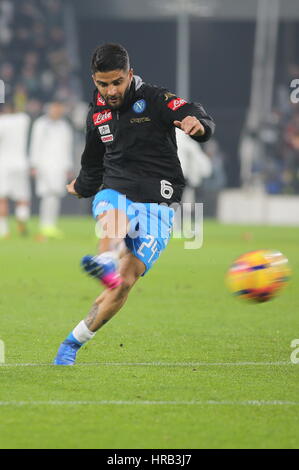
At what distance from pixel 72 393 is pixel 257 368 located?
1.55m

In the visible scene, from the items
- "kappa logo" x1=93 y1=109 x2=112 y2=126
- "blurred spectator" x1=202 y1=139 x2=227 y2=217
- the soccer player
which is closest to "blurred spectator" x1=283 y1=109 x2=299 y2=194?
"blurred spectator" x1=202 y1=139 x2=227 y2=217

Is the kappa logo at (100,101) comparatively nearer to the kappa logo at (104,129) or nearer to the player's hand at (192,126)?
the kappa logo at (104,129)

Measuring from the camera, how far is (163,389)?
6.76 meters

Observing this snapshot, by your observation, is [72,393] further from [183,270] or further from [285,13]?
[285,13]

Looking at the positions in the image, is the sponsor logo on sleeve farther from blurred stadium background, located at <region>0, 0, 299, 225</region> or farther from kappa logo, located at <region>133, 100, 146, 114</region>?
blurred stadium background, located at <region>0, 0, 299, 225</region>

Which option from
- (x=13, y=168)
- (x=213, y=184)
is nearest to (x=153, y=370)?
(x=13, y=168)

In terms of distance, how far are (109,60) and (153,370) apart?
2079 mm

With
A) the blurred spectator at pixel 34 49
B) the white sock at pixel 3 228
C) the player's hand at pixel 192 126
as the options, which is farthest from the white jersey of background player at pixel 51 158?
the player's hand at pixel 192 126

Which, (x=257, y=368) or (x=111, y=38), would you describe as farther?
(x=111, y=38)

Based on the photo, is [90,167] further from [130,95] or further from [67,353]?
[67,353]

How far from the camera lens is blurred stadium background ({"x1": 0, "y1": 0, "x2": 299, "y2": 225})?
29734mm

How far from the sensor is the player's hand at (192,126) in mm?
7027

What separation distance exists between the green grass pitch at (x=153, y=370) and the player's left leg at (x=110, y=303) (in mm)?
223
